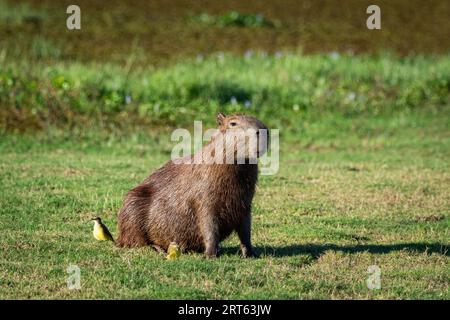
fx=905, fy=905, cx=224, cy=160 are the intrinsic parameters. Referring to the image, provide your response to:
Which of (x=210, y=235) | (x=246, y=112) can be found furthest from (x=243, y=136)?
(x=246, y=112)

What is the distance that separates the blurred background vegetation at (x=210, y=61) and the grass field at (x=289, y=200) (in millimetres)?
89

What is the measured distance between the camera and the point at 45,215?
9547 millimetres

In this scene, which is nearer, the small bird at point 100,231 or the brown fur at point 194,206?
the brown fur at point 194,206

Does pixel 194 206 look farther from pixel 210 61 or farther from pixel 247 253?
pixel 210 61

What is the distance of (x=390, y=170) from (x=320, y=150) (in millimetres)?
1886

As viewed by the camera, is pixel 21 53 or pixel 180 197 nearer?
pixel 180 197

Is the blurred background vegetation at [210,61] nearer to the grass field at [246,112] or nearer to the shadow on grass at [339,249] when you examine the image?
the grass field at [246,112]

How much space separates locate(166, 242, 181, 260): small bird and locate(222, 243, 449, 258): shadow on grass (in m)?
0.56

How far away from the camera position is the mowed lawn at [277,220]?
7129mm

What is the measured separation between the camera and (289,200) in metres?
10.6

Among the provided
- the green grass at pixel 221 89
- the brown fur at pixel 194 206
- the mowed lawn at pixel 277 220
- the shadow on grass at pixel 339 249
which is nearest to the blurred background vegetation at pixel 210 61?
the green grass at pixel 221 89

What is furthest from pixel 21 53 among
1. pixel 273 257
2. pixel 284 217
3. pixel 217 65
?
pixel 273 257

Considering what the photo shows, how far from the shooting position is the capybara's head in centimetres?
771

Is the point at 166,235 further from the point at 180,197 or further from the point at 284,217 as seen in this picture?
the point at 284,217
